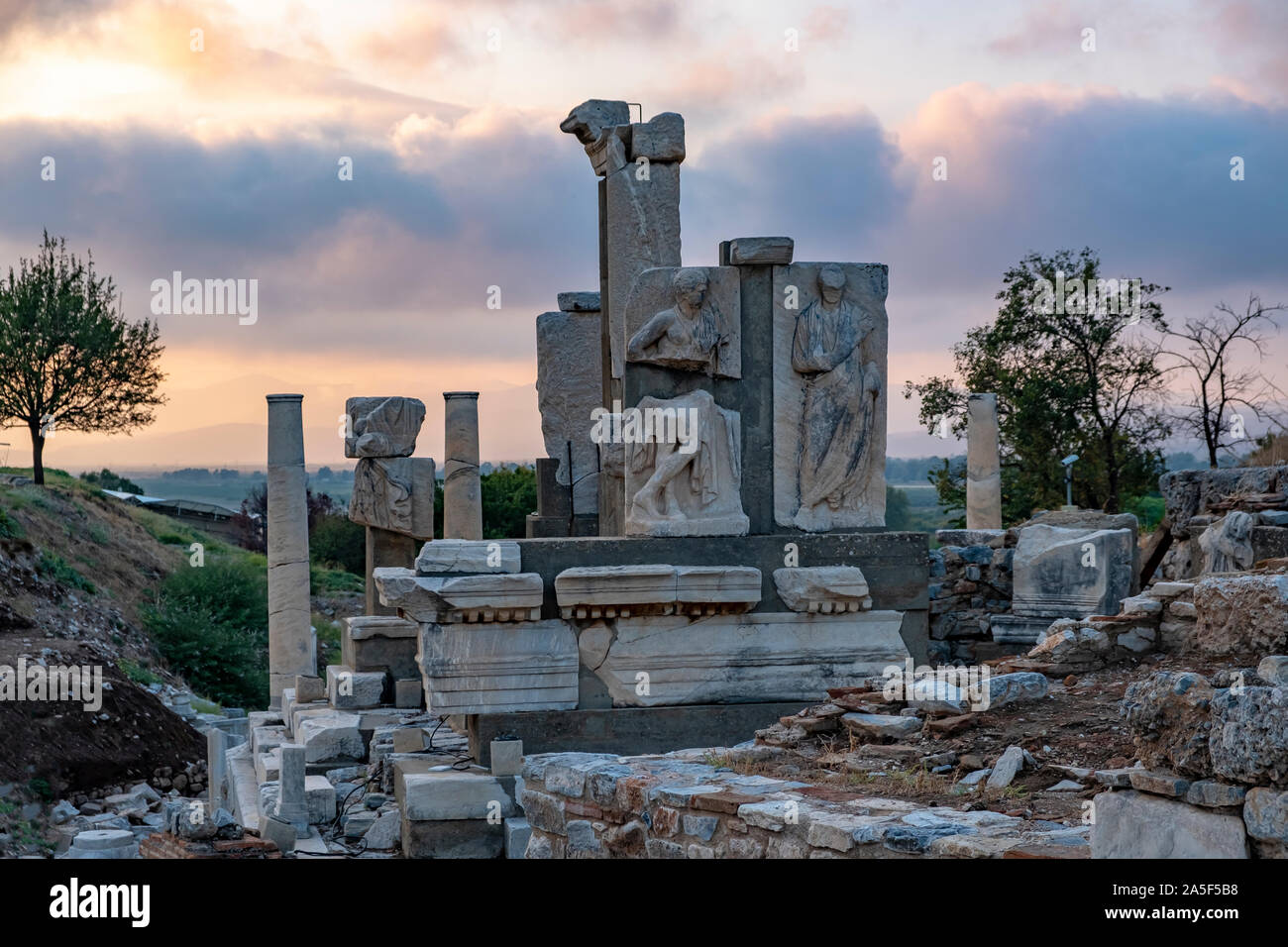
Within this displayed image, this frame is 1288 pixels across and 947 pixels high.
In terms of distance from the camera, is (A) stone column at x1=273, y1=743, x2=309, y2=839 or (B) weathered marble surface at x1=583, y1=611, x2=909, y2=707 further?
(B) weathered marble surface at x1=583, y1=611, x2=909, y2=707

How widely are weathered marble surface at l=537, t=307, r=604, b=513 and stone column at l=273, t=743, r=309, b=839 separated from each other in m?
5.93

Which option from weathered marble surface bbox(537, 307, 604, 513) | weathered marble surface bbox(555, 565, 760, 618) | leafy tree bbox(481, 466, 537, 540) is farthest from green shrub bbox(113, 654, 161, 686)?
weathered marble surface bbox(555, 565, 760, 618)

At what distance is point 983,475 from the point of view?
617 inches

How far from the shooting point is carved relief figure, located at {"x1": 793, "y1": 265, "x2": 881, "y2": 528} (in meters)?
9.71

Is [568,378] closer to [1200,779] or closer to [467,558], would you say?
[467,558]

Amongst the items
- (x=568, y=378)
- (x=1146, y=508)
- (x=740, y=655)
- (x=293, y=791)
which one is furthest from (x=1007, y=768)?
(x=1146, y=508)

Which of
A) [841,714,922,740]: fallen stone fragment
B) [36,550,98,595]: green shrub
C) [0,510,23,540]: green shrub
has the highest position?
[0,510,23,540]: green shrub

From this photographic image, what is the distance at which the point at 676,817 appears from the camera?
19.1 feet

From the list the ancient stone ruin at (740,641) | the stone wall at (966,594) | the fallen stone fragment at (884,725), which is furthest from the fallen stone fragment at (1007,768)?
the stone wall at (966,594)

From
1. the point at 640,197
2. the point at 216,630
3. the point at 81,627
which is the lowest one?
the point at 216,630

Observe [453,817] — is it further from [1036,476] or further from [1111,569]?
[1036,476]

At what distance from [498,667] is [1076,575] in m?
4.71

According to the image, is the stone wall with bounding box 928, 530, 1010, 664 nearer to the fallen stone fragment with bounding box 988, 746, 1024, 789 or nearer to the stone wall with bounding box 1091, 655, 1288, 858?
the fallen stone fragment with bounding box 988, 746, 1024, 789

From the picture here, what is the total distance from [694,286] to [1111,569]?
4076 mm
